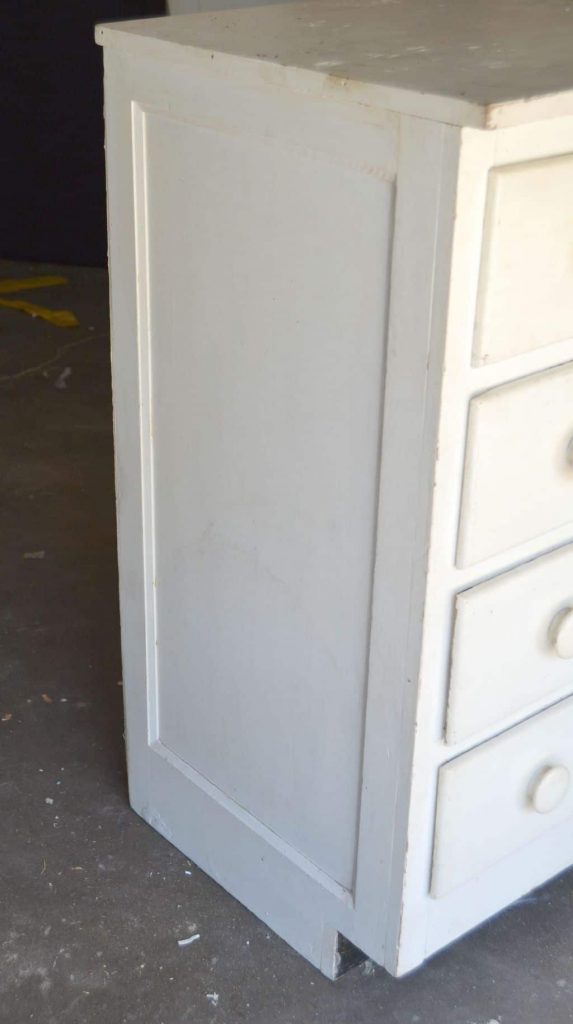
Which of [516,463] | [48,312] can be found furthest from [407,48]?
[48,312]

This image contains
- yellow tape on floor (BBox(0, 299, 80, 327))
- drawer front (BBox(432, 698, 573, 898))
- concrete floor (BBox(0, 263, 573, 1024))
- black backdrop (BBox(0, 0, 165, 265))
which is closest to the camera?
drawer front (BBox(432, 698, 573, 898))

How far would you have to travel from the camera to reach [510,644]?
3.83 ft

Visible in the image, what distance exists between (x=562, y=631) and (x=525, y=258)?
1.30 feet

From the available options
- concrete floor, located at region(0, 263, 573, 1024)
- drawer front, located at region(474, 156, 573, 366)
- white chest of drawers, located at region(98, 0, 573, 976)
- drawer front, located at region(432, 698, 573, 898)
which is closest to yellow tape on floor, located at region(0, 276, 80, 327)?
concrete floor, located at region(0, 263, 573, 1024)

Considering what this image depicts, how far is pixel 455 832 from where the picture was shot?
3.99 feet

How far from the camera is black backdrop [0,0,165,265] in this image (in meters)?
3.57

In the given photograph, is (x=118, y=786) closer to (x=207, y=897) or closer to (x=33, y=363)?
(x=207, y=897)

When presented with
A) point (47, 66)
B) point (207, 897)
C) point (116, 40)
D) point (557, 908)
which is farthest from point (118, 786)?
point (47, 66)

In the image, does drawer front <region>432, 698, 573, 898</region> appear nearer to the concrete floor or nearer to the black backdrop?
the concrete floor

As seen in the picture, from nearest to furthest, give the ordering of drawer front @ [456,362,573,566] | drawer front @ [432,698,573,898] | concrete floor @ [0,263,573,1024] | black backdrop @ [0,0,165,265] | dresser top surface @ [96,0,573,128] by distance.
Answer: dresser top surface @ [96,0,573,128] → drawer front @ [456,362,573,566] → drawer front @ [432,698,573,898] → concrete floor @ [0,263,573,1024] → black backdrop @ [0,0,165,265]

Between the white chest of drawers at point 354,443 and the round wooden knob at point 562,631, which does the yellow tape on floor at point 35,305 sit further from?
the round wooden knob at point 562,631

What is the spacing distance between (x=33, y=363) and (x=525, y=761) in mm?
2152

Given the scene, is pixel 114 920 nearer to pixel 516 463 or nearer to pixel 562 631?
pixel 562 631

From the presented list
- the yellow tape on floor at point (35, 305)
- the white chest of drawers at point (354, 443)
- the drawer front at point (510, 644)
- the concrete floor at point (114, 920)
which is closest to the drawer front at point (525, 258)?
the white chest of drawers at point (354, 443)
